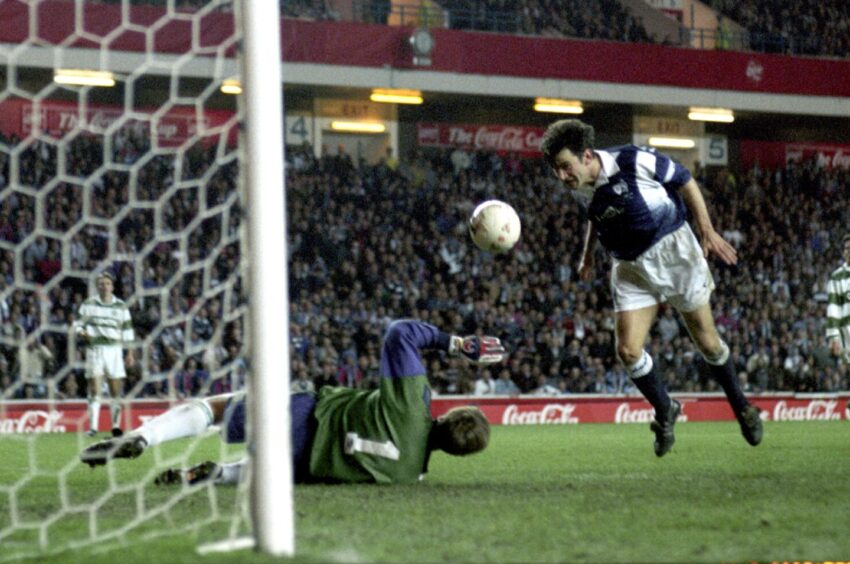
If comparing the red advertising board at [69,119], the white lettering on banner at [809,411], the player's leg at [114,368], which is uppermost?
the red advertising board at [69,119]

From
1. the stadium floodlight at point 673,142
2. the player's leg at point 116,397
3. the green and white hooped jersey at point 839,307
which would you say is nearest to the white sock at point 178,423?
the player's leg at point 116,397

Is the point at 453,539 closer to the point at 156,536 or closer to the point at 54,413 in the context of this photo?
the point at 156,536

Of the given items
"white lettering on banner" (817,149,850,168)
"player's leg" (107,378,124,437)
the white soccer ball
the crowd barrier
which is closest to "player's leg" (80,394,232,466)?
the white soccer ball

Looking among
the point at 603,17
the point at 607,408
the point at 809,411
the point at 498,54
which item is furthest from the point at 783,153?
the point at 607,408

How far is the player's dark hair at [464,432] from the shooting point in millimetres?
5910

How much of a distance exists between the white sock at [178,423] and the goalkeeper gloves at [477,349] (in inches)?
49.8

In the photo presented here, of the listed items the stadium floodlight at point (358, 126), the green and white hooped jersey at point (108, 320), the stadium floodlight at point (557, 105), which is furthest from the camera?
the stadium floodlight at point (358, 126)

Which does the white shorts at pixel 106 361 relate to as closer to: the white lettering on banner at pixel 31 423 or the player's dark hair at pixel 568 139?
the white lettering on banner at pixel 31 423

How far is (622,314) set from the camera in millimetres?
7535

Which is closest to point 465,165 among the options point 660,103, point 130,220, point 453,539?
point 660,103

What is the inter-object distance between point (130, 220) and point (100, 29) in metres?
6.33

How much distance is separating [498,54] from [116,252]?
14.6 meters

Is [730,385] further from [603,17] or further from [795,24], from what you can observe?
[795,24]

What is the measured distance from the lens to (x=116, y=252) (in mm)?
9672
